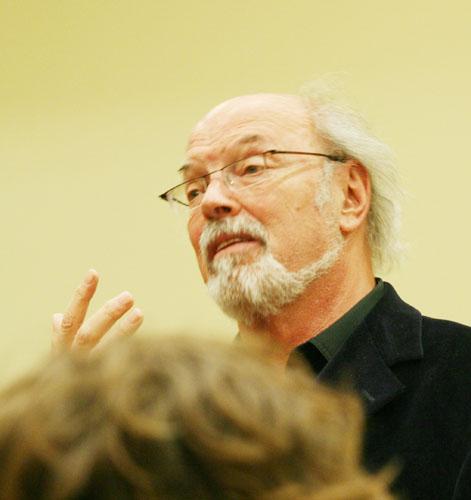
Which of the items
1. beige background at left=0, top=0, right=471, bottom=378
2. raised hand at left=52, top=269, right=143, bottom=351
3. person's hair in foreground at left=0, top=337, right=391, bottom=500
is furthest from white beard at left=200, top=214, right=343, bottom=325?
person's hair in foreground at left=0, top=337, right=391, bottom=500

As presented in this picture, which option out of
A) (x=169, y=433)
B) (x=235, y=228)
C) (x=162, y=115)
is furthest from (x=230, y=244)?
(x=169, y=433)

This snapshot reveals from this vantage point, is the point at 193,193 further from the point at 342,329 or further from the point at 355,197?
the point at 342,329

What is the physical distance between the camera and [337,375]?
4.41ft

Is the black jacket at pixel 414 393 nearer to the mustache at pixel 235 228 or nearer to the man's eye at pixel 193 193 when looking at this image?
the mustache at pixel 235 228

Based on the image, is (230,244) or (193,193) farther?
(193,193)

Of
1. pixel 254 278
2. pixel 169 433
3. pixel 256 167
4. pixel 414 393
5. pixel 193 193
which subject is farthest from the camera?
pixel 193 193

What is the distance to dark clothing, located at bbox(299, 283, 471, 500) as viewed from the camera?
3.91 ft

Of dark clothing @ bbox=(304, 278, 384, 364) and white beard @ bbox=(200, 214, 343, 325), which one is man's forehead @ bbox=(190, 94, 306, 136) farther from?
dark clothing @ bbox=(304, 278, 384, 364)

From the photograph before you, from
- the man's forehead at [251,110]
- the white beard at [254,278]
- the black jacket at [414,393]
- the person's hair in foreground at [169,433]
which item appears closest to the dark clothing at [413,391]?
the black jacket at [414,393]

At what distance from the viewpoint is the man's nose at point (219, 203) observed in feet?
5.05

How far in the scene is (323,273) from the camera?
5.04 feet

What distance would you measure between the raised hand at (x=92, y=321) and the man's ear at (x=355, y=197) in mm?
493

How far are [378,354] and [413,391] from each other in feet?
0.30

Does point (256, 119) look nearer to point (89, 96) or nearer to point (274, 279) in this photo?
point (274, 279)
